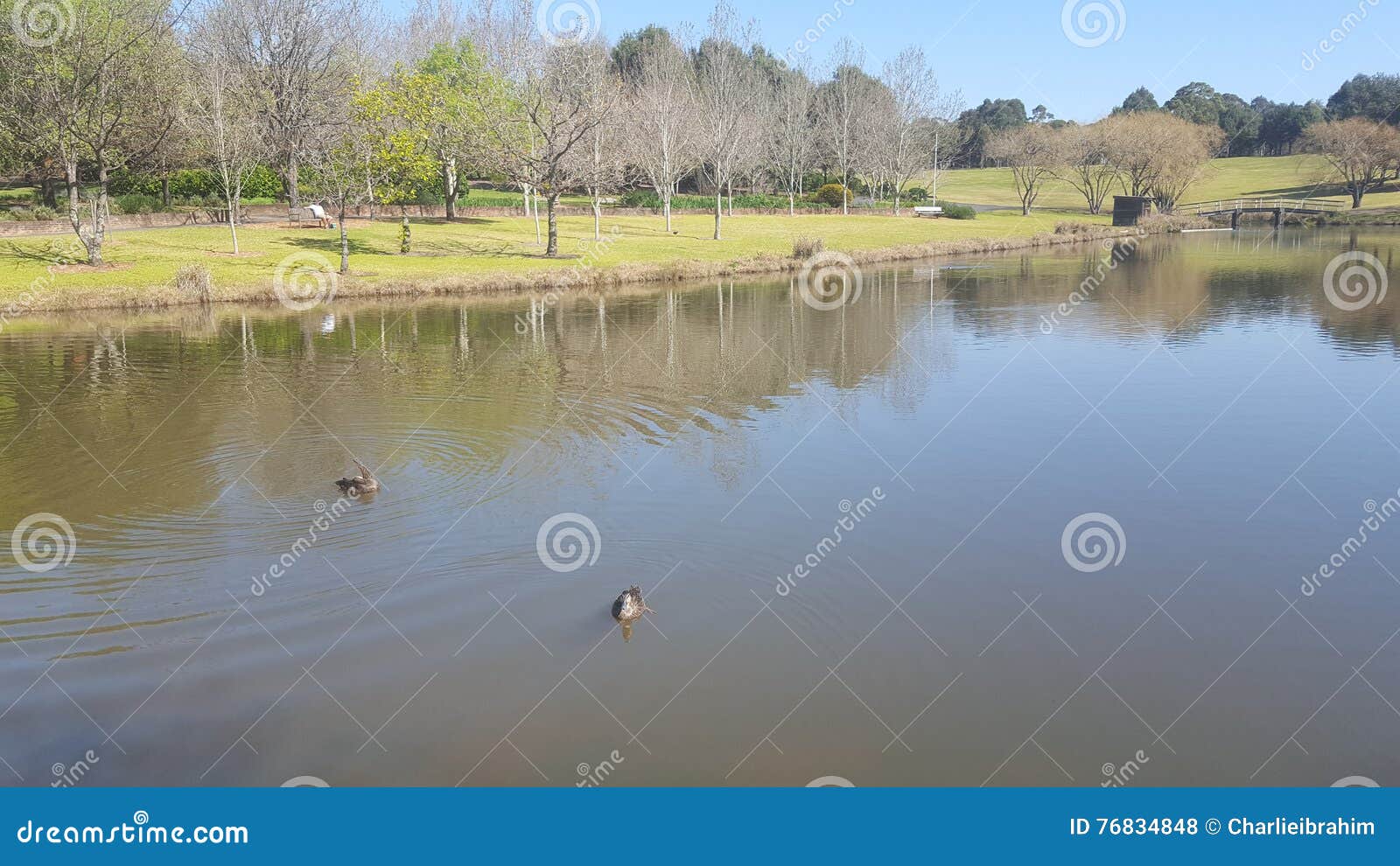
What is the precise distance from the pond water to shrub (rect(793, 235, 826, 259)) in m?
29.8

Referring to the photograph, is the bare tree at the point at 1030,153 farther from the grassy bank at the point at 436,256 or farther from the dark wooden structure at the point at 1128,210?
the grassy bank at the point at 436,256

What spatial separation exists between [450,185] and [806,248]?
2072cm

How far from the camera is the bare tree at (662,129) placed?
57875 millimetres

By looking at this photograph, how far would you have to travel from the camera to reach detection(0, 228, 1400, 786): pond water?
827 centimetres

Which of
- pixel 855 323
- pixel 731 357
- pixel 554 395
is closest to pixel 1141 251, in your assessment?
pixel 855 323

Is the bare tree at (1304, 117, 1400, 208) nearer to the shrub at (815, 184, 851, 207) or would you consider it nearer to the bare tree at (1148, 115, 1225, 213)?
the bare tree at (1148, 115, 1225, 213)

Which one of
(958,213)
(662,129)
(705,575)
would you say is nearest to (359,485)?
(705,575)

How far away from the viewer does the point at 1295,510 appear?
13336 mm

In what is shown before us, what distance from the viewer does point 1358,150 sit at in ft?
298

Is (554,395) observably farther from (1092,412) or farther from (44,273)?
(44,273)

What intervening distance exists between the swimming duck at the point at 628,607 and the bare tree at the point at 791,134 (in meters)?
65.0

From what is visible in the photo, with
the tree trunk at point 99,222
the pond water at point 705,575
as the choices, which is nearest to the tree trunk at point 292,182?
the tree trunk at point 99,222

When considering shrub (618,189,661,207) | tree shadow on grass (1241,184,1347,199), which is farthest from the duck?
tree shadow on grass (1241,184,1347,199)

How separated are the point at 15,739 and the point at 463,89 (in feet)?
168
